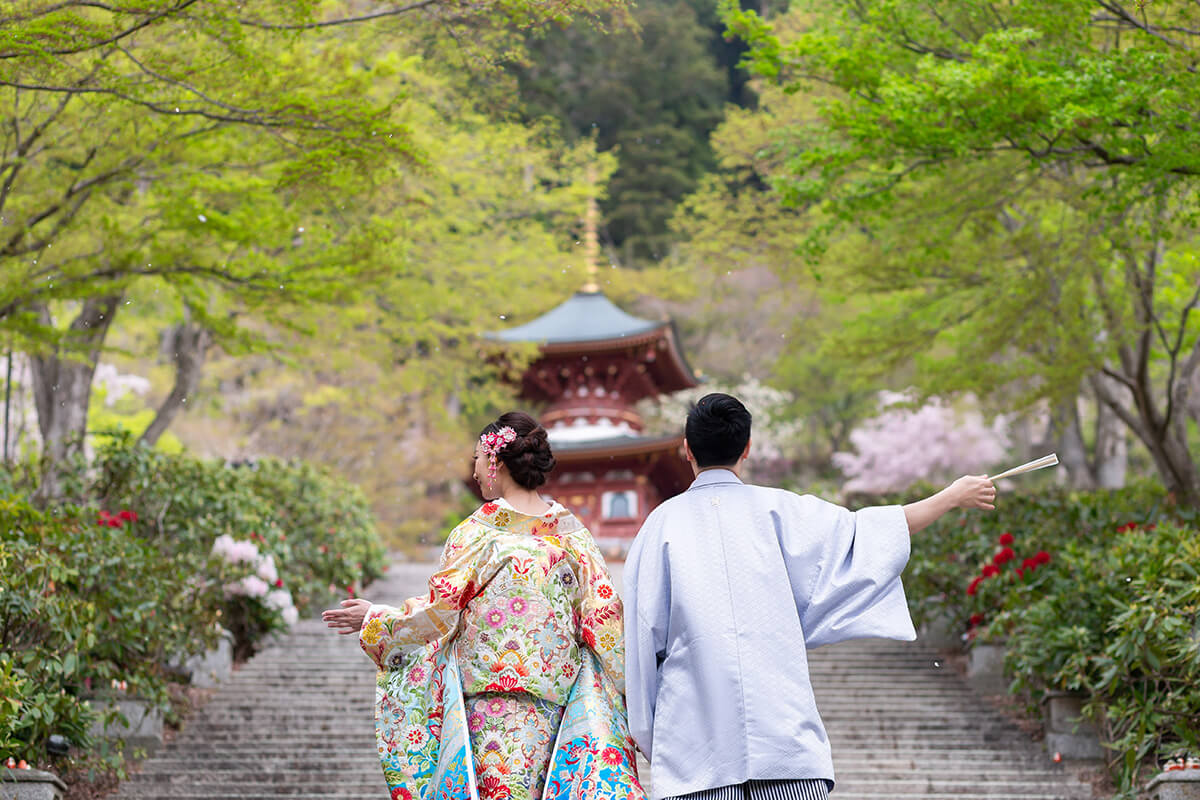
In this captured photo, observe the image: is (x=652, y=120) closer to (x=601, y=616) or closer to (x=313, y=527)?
(x=313, y=527)

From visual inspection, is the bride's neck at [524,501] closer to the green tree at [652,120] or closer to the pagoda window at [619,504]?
the pagoda window at [619,504]

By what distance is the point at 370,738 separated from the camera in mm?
7238

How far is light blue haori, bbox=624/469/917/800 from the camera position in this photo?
2916mm

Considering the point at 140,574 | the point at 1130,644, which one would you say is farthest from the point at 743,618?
the point at 140,574

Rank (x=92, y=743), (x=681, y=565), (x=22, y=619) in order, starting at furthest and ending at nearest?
1. (x=92, y=743)
2. (x=22, y=619)
3. (x=681, y=565)

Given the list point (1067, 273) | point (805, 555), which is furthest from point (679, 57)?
point (805, 555)

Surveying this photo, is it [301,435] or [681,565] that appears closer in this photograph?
[681,565]

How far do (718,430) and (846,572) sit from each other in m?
0.49

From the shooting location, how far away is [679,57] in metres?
29.5

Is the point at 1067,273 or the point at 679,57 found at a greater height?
the point at 679,57

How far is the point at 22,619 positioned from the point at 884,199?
4908 mm

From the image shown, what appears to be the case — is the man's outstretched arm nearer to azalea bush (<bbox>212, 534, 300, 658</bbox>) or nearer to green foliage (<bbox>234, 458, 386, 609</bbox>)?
azalea bush (<bbox>212, 534, 300, 658</bbox>)

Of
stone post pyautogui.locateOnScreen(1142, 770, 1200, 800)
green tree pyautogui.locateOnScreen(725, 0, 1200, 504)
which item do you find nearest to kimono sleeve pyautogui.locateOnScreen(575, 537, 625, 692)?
stone post pyautogui.locateOnScreen(1142, 770, 1200, 800)

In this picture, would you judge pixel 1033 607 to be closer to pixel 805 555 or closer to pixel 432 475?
pixel 805 555
